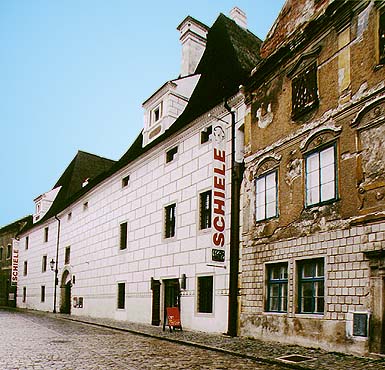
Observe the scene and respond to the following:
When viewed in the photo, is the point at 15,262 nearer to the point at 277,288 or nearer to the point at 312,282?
the point at 277,288

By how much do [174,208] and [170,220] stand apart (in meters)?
0.62

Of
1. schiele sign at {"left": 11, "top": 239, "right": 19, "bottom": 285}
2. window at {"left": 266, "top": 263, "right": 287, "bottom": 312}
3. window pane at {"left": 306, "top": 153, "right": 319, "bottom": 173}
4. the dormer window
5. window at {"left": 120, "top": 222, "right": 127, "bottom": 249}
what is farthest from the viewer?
schiele sign at {"left": 11, "top": 239, "right": 19, "bottom": 285}

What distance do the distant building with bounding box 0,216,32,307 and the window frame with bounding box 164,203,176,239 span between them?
102 ft

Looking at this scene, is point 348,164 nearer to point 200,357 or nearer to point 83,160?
point 200,357

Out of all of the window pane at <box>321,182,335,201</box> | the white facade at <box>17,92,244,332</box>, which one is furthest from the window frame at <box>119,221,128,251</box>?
the window pane at <box>321,182,335,201</box>

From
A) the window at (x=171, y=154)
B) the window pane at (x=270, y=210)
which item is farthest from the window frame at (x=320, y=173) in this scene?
the window at (x=171, y=154)

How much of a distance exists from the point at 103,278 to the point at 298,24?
18.2 meters

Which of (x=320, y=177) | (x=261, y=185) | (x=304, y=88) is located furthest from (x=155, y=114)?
(x=320, y=177)

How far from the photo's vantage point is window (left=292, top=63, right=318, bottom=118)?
13367 mm

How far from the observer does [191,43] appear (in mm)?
25656

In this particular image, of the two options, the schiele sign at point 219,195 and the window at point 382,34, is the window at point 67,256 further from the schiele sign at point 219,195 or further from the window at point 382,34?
the window at point 382,34

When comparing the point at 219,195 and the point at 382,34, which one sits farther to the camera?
the point at 219,195

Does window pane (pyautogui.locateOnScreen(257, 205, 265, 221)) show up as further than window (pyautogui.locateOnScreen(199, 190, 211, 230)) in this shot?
No

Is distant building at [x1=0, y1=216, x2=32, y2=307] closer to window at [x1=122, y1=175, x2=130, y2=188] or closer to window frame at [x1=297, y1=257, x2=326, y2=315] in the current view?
window at [x1=122, y1=175, x2=130, y2=188]
